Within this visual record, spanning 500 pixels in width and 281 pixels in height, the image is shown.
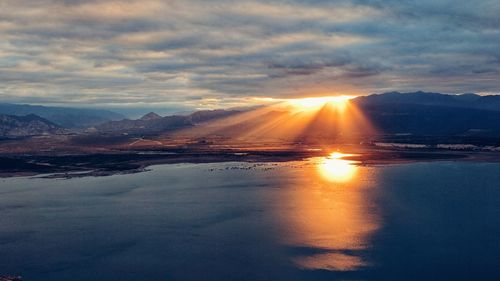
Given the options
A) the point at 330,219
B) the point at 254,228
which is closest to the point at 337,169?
the point at 330,219

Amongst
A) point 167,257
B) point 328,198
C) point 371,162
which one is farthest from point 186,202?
point 371,162

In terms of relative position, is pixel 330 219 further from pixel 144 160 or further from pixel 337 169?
pixel 144 160

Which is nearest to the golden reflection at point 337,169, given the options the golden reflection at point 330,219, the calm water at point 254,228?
the golden reflection at point 330,219

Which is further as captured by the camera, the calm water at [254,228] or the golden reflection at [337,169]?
the golden reflection at [337,169]

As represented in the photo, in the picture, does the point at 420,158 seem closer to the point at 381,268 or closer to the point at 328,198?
the point at 328,198

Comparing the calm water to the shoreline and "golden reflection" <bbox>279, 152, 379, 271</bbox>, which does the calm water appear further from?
the shoreline

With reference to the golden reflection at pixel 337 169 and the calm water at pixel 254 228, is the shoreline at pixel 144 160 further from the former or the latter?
the calm water at pixel 254 228

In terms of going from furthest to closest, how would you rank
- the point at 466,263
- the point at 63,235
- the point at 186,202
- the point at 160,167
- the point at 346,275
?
the point at 160,167, the point at 186,202, the point at 63,235, the point at 466,263, the point at 346,275
